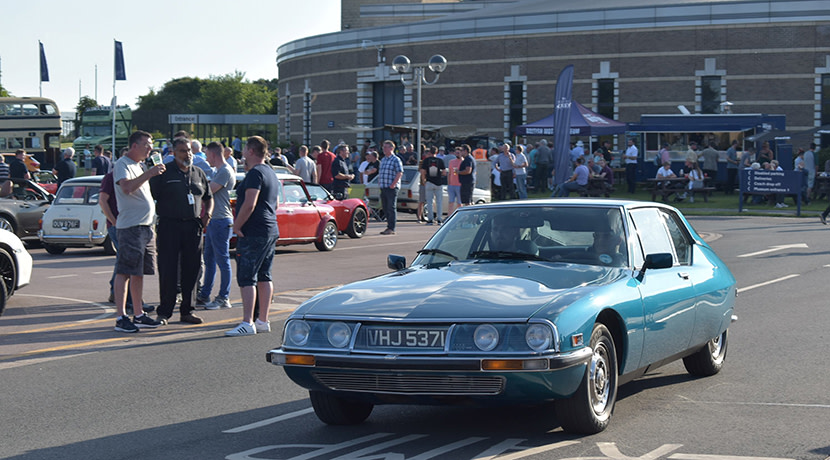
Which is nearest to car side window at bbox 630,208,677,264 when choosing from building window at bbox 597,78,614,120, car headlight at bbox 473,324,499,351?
car headlight at bbox 473,324,499,351

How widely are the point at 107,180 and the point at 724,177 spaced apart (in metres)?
31.6

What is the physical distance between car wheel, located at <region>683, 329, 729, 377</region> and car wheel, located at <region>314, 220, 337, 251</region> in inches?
467

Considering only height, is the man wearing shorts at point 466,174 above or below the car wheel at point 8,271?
above

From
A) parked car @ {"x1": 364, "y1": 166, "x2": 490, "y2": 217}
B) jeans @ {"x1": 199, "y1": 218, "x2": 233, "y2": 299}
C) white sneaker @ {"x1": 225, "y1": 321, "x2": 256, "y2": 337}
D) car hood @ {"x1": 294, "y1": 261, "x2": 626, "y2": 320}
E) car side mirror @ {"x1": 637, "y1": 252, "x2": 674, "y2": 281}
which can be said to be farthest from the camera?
parked car @ {"x1": 364, "y1": 166, "x2": 490, "y2": 217}

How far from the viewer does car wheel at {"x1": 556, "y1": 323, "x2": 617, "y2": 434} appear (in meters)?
5.89

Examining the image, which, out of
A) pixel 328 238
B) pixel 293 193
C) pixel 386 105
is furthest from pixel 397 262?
pixel 386 105

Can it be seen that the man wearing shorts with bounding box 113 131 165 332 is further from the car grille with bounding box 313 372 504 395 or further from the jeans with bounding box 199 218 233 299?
the car grille with bounding box 313 372 504 395

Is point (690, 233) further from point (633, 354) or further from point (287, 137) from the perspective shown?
point (287, 137)

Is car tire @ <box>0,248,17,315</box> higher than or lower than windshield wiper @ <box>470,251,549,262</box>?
lower

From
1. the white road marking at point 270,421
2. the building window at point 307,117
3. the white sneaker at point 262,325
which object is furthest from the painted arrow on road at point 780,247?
the building window at point 307,117

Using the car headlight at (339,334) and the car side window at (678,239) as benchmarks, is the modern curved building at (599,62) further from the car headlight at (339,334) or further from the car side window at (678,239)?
the car headlight at (339,334)

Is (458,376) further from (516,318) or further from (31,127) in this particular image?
(31,127)

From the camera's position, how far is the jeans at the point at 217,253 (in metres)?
12.0

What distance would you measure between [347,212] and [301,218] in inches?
113
